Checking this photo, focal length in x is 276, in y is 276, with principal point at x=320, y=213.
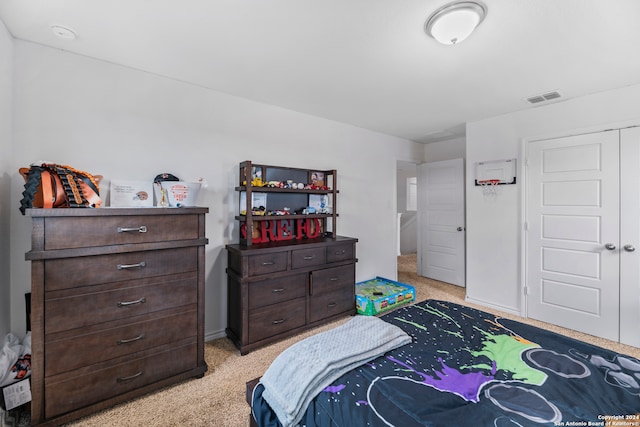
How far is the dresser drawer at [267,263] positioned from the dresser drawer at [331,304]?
20.8 inches

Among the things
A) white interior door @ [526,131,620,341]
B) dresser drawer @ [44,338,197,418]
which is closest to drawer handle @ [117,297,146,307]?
dresser drawer @ [44,338,197,418]

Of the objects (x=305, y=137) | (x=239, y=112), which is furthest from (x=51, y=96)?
(x=305, y=137)

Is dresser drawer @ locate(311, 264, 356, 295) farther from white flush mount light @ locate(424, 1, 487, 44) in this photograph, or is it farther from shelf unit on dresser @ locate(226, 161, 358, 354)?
white flush mount light @ locate(424, 1, 487, 44)

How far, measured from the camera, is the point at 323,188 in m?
3.20

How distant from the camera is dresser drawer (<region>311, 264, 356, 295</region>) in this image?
2832 mm

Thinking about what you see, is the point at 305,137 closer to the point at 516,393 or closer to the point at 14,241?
the point at 14,241

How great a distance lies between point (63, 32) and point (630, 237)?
15.8 feet

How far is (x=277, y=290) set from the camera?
2572 mm

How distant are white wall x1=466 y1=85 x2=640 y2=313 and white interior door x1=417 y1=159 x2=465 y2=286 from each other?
28.0 inches

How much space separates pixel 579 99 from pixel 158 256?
161 inches

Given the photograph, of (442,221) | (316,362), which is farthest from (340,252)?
(442,221)

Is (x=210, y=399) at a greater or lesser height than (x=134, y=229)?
lesser

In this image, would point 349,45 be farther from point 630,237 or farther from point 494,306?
point 494,306

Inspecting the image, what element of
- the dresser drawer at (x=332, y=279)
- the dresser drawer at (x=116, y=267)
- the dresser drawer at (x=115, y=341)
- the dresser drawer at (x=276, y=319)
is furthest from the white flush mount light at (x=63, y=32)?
the dresser drawer at (x=332, y=279)
